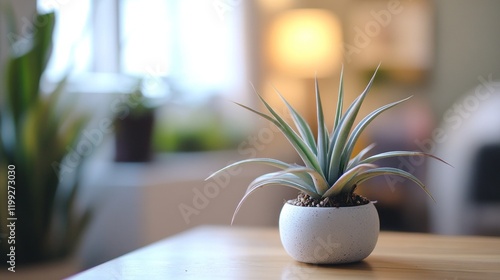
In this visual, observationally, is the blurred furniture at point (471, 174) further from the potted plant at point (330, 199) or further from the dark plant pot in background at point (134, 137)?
the potted plant at point (330, 199)

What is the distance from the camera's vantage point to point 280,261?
1.10m

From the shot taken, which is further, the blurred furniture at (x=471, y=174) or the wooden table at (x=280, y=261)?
the blurred furniture at (x=471, y=174)

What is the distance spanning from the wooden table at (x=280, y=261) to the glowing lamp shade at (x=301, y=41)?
6.79 ft

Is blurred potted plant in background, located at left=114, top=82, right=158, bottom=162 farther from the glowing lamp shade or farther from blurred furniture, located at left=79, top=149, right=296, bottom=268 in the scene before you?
the glowing lamp shade

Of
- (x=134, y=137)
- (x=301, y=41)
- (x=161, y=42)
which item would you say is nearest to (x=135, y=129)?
(x=134, y=137)

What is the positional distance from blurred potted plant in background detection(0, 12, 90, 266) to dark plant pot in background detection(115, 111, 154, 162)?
39 centimetres

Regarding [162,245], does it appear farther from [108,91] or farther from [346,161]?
[108,91]

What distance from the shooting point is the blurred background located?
7.69 feet

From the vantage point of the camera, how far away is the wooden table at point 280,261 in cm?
100

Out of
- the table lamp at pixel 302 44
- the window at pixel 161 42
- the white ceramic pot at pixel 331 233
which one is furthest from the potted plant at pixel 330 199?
the table lamp at pixel 302 44

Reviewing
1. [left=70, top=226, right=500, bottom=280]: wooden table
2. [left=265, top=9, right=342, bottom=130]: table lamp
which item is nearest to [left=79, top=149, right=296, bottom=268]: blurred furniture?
[left=265, top=9, right=342, bottom=130]: table lamp

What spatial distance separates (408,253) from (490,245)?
0.19 m

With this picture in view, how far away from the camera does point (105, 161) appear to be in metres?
2.49

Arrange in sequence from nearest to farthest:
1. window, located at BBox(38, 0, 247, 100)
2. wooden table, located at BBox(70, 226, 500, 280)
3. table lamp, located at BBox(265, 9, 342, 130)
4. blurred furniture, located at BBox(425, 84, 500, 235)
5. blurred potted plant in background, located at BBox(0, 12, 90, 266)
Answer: wooden table, located at BBox(70, 226, 500, 280) → blurred potted plant in background, located at BBox(0, 12, 90, 266) → blurred furniture, located at BBox(425, 84, 500, 235) → window, located at BBox(38, 0, 247, 100) → table lamp, located at BBox(265, 9, 342, 130)
